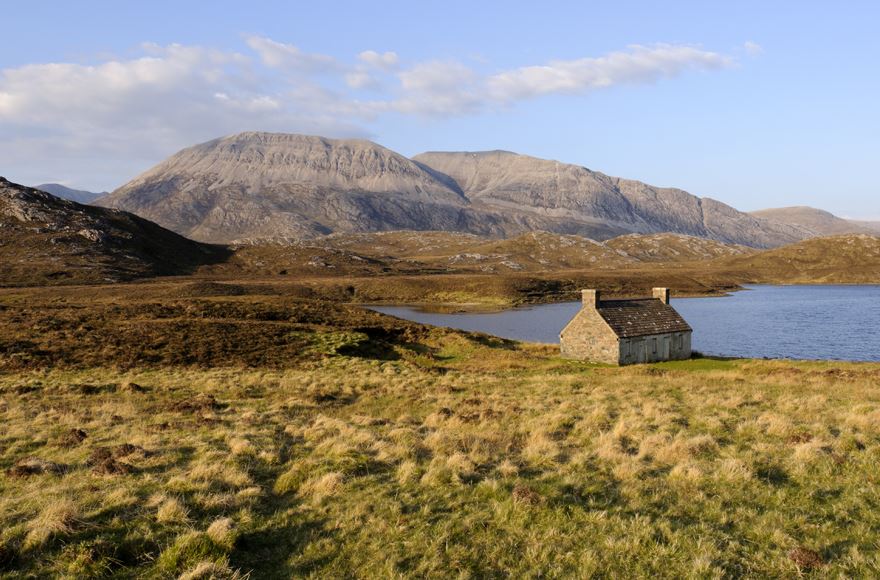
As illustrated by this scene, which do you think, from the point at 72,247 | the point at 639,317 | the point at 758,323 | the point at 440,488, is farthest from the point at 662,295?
the point at 72,247

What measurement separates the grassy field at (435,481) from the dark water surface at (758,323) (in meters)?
42.4

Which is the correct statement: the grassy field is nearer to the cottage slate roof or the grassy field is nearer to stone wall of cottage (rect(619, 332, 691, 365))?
stone wall of cottage (rect(619, 332, 691, 365))

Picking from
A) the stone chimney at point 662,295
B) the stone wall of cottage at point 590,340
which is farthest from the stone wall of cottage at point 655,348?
the stone chimney at point 662,295

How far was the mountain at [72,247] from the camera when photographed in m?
139

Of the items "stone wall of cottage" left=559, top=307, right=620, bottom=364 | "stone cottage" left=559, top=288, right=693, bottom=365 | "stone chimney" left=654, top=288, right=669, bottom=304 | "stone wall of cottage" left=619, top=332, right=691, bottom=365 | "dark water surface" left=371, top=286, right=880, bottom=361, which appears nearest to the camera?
"stone wall of cottage" left=559, top=307, right=620, bottom=364

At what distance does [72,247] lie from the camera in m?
164

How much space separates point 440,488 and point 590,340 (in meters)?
41.3

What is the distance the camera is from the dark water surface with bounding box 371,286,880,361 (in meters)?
68.7

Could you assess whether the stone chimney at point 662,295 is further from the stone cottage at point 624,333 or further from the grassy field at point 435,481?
the grassy field at point 435,481

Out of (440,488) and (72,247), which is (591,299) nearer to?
(440,488)

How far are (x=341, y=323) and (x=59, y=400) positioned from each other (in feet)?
129

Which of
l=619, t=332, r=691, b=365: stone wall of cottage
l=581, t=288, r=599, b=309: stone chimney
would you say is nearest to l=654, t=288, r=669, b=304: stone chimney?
l=619, t=332, r=691, b=365: stone wall of cottage

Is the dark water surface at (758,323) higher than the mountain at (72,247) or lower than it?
lower

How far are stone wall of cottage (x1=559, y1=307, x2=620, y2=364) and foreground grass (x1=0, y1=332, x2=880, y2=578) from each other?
23752mm
